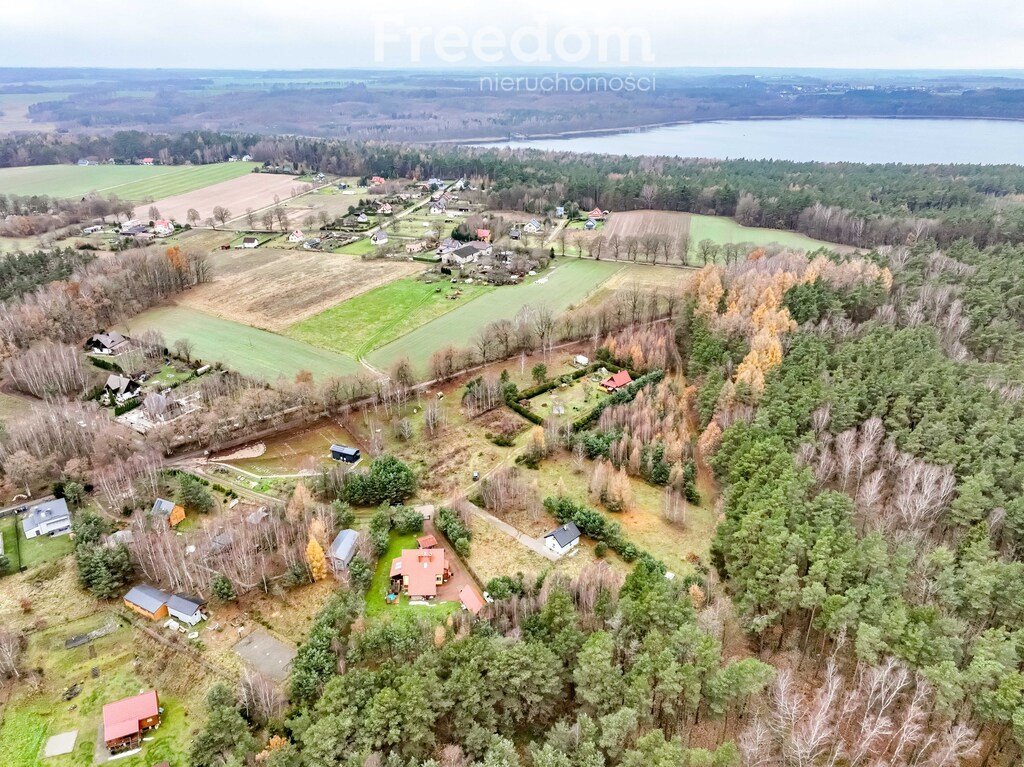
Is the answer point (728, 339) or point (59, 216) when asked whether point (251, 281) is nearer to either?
point (59, 216)

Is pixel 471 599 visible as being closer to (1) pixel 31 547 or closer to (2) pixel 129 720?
(2) pixel 129 720

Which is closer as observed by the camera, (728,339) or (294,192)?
(728,339)

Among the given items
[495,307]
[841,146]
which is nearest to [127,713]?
[495,307]

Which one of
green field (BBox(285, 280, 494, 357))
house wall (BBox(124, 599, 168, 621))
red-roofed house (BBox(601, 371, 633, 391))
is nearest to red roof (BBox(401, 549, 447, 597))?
house wall (BBox(124, 599, 168, 621))

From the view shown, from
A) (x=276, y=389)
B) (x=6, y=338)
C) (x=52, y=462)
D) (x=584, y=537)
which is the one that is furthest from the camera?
(x=6, y=338)

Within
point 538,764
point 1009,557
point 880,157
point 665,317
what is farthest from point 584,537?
point 880,157

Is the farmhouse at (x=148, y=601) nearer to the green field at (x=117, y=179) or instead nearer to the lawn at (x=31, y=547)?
the lawn at (x=31, y=547)

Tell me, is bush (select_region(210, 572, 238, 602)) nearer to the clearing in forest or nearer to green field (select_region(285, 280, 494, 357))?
green field (select_region(285, 280, 494, 357))
